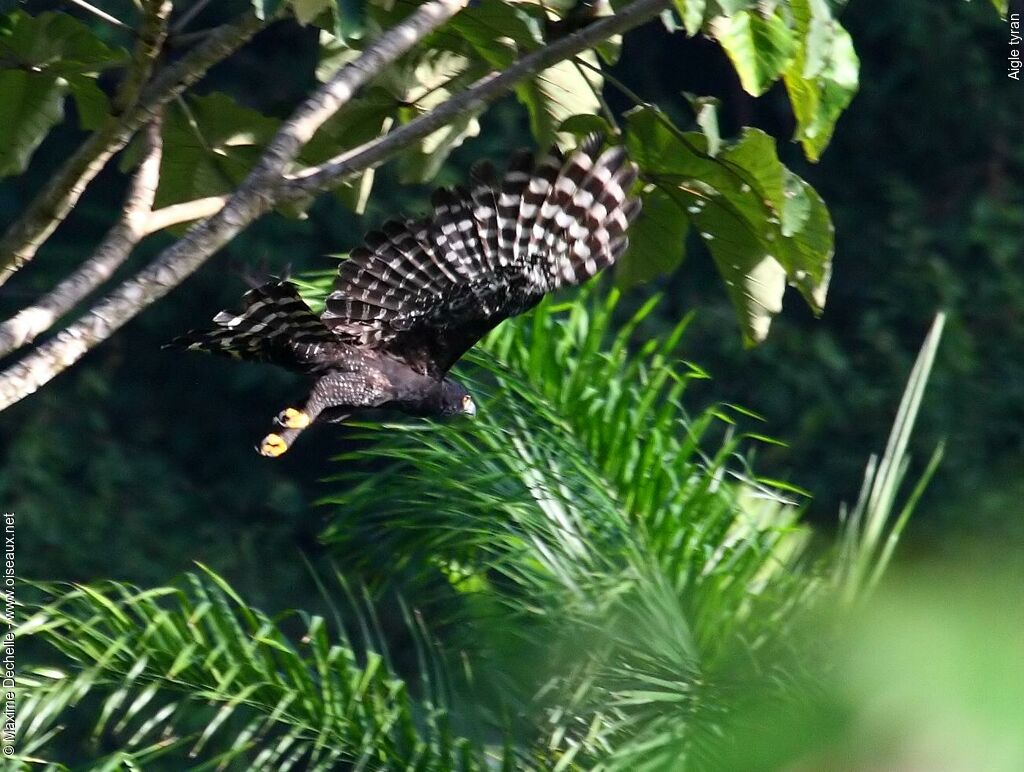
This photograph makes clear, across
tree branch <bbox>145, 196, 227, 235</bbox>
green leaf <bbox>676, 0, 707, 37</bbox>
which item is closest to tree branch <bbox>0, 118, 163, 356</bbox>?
tree branch <bbox>145, 196, 227, 235</bbox>

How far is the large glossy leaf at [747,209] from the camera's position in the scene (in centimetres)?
180

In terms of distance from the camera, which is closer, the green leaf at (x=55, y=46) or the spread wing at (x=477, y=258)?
the green leaf at (x=55, y=46)

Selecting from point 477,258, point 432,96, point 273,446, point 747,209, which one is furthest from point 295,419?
point 747,209

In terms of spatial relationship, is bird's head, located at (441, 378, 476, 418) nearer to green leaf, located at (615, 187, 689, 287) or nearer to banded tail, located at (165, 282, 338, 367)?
banded tail, located at (165, 282, 338, 367)

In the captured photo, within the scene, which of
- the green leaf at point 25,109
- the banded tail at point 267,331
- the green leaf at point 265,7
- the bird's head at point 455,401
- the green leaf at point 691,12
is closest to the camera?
the green leaf at point 691,12

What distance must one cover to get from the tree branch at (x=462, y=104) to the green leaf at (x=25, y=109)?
53 centimetres

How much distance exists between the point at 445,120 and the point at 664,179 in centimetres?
41

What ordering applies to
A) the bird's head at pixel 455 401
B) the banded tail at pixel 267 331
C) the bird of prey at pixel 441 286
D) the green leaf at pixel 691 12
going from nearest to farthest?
the green leaf at pixel 691 12, the banded tail at pixel 267 331, the bird of prey at pixel 441 286, the bird's head at pixel 455 401

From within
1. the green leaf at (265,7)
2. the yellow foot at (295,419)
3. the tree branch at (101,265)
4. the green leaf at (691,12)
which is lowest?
the yellow foot at (295,419)

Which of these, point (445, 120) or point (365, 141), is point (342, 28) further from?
point (365, 141)

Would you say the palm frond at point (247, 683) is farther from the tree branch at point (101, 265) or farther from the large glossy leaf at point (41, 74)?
the large glossy leaf at point (41, 74)

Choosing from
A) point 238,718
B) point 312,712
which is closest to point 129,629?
point 312,712

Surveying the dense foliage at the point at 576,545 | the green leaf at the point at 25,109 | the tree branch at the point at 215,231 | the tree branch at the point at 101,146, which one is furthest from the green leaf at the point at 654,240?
the green leaf at the point at 25,109

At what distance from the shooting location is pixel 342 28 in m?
1.65
